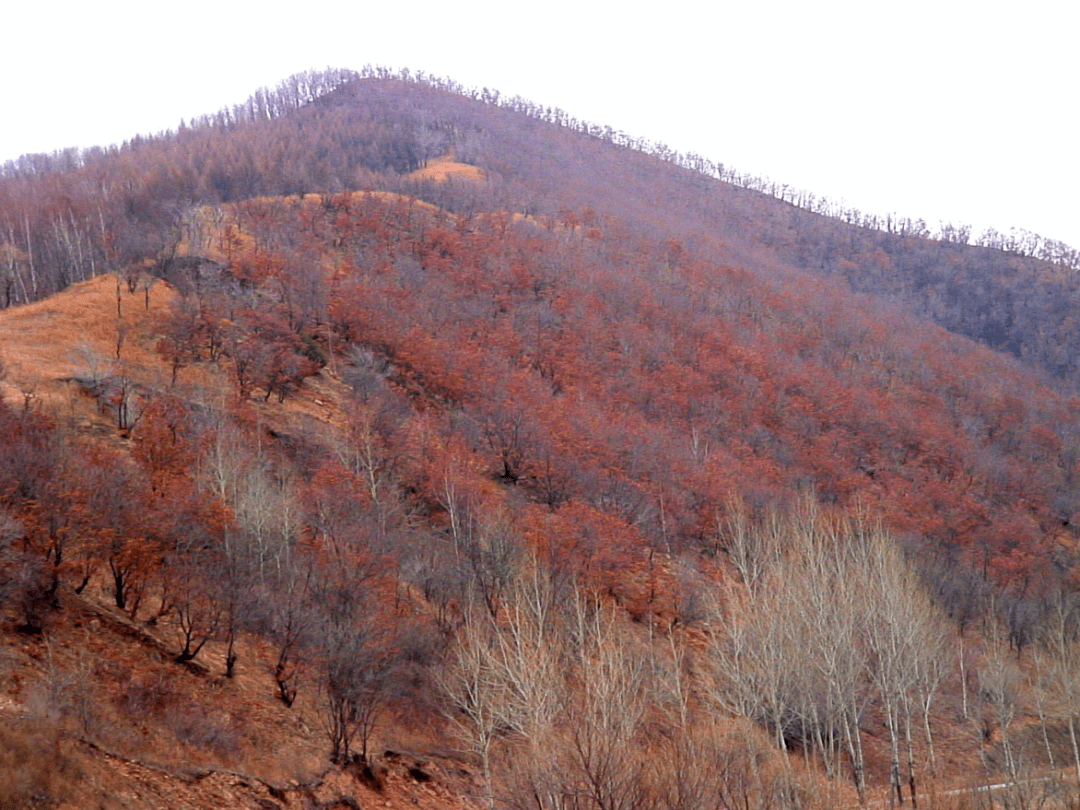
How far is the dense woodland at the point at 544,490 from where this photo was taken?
57.1ft

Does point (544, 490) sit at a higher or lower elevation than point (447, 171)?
lower

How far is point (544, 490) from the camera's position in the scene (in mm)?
37375

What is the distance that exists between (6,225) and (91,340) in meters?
41.1

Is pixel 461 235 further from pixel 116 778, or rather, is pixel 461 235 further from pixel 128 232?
pixel 116 778

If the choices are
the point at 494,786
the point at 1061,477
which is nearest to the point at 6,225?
the point at 494,786

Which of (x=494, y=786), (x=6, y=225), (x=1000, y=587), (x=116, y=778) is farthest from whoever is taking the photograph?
(x=6, y=225)

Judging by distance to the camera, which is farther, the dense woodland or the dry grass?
the dry grass

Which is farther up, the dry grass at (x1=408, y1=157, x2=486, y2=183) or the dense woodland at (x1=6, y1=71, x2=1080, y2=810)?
the dry grass at (x1=408, y1=157, x2=486, y2=183)

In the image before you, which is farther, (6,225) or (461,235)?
(461,235)

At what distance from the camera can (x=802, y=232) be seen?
5413 inches

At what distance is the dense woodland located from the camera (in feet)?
57.1

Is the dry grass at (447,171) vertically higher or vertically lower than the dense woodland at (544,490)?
higher

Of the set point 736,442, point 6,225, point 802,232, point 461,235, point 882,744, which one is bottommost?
point 882,744

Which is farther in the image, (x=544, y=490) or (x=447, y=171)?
(x=447, y=171)
